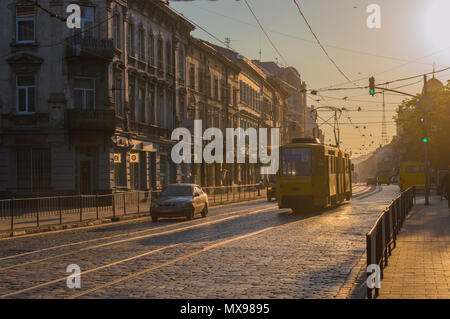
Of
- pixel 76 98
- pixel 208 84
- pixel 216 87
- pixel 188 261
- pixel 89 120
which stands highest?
→ pixel 216 87

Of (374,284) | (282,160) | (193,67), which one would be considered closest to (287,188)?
(282,160)

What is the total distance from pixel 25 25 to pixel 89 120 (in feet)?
20.4

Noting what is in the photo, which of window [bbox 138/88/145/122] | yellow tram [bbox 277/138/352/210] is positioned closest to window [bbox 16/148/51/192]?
window [bbox 138/88/145/122]

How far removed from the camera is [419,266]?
11445mm

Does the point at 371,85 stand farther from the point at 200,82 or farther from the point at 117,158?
the point at 200,82

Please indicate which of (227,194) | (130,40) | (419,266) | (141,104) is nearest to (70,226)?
(419,266)

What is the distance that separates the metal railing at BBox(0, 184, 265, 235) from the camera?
21969mm

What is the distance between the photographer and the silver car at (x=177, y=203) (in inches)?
1029

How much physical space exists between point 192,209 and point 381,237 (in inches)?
637

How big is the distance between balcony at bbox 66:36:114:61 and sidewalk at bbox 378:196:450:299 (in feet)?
70.4

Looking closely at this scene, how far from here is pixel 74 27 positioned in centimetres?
3650

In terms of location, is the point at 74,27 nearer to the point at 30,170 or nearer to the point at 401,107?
the point at 30,170

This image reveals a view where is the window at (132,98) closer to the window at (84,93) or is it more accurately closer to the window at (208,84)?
the window at (84,93)

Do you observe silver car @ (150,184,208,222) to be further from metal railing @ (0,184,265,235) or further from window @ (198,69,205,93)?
window @ (198,69,205,93)
